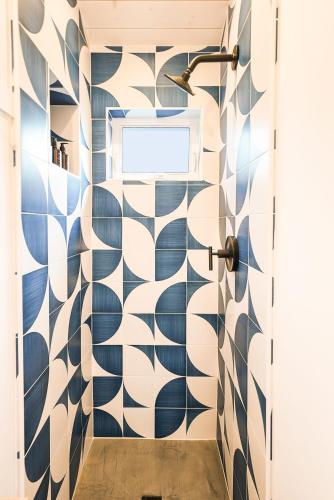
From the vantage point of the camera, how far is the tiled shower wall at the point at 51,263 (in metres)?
1.11

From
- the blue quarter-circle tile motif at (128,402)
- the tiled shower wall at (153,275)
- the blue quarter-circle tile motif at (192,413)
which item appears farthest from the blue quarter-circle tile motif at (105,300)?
the blue quarter-circle tile motif at (192,413)

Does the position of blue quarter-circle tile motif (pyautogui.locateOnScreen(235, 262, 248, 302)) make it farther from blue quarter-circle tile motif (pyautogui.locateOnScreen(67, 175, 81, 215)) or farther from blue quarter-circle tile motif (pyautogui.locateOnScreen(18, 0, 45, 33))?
blue quarter-circle tile motif (pyautogui.locateOnScreen(18, 0, 45, 33))

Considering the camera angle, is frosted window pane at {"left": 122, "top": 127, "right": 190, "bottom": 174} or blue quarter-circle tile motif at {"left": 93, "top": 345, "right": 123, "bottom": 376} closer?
blue quarter-circle tile motif at {"left": 93, "top": 345, "right": 123, "bottom": 376}

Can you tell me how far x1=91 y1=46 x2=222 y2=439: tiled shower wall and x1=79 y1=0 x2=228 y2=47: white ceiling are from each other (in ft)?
0.22

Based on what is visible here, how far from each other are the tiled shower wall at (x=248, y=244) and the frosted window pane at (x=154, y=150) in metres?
0.42

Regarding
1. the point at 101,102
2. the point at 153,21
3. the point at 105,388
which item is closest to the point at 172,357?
the point at 105,388

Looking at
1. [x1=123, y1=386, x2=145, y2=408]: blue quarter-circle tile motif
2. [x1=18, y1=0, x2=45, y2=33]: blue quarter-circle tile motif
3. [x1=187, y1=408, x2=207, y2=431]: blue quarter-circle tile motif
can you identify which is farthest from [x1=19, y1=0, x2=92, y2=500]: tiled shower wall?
[x1=187, y1=408, x2=207, y2=431]: blue quarter-circle tile motif

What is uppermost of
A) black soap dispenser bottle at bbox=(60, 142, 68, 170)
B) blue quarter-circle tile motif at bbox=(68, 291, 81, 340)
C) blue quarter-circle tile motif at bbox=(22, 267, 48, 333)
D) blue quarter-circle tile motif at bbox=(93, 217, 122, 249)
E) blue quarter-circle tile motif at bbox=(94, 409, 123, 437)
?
black soap dispenser bottle at bbox=(60, 142, 68, 170)

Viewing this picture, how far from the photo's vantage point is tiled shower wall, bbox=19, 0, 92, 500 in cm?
111

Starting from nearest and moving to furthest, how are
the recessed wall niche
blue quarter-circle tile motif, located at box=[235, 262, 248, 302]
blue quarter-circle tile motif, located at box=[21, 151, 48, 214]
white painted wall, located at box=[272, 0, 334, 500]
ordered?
white painted wall, located at box=[272, 0, 334, 500]
blue quarter-circle tile motif, located at box=[21, 151, 48, 214]
blue quarter-circle tile motif, located at box=[235, 262, 248, 302]
the recessed wall niche

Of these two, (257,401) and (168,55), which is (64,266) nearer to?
(257,401)

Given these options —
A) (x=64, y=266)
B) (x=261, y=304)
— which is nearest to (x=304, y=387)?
(x=261, y=304)

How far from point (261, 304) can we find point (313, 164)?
514 mm

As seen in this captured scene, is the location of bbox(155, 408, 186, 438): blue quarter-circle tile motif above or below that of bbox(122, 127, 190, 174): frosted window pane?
below
